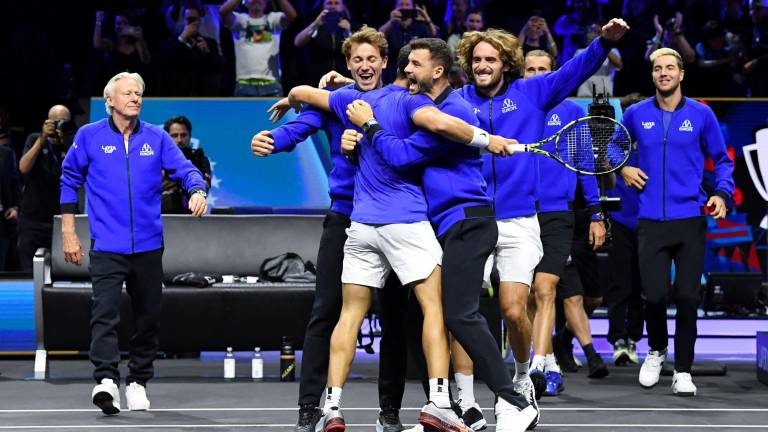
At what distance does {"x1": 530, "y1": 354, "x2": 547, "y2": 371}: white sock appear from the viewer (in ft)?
26.7

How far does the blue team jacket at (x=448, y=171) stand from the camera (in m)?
6.22

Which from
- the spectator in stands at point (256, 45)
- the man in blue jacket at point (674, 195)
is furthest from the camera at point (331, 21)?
the man in blue jacket at point (674, 195)

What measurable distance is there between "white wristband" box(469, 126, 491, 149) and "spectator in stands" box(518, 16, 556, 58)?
298 inches

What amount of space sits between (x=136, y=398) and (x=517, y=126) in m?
2.85

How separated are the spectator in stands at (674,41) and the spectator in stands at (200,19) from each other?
471 cm

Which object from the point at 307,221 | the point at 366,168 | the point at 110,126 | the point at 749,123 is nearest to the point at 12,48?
the point at 307,221

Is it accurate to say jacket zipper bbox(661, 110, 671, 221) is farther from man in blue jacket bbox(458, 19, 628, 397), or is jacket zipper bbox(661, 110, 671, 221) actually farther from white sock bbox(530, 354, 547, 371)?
man in blue jacket bbox(458, 19, 628, 397)

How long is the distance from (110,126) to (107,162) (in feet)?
0.87

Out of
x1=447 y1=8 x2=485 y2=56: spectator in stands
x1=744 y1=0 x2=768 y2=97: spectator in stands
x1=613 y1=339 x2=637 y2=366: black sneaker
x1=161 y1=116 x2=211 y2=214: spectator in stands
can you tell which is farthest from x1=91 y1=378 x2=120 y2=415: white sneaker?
x1=744 y1=0 x2=768 y2=97: spectator in stands

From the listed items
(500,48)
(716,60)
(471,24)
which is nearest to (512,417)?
(500,48)

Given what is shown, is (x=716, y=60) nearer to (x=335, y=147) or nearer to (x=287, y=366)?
(x=287, y=366)

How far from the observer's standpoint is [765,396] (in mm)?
8578

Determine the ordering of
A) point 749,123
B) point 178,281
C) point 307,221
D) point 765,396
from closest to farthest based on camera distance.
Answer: point 765,396 < point 178,281 < point 307,221 < point 749,123

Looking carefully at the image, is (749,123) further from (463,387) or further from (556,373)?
(463,387)
